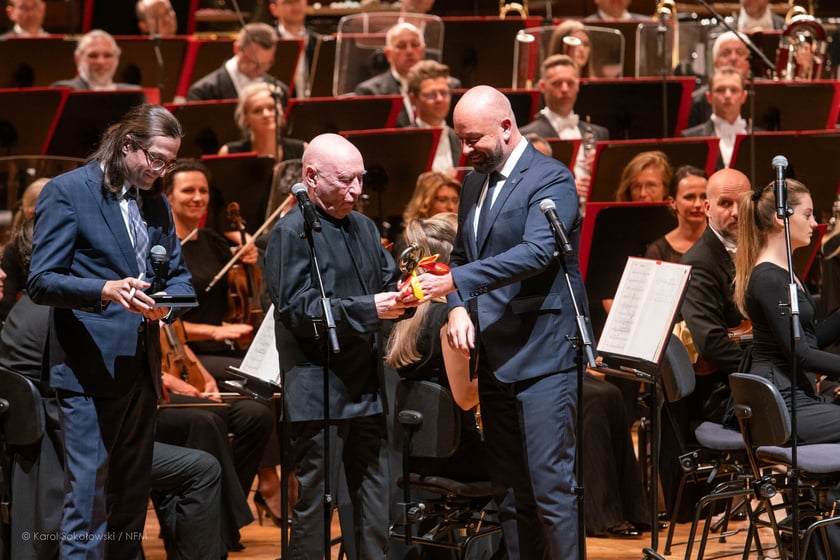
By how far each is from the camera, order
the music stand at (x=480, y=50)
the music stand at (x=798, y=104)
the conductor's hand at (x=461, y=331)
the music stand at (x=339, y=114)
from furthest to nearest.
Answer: the music stand at (x=480, y=50)
the music stand at (x=798, y=104)
the music stand at (x=339, y=114)
the conductor's hand at (x=461, y=331)

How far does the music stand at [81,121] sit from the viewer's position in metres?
6.33

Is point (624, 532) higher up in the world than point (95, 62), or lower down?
lower down

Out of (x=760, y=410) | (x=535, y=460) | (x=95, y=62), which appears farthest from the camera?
(x=95, y=62)

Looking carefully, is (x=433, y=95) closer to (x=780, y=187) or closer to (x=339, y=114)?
(x=339, y=114)

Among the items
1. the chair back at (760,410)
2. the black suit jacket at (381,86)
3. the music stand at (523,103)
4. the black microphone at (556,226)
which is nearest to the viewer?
the black microphone at (556,226)

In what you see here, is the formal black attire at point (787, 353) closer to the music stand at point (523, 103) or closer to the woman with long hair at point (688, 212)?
the woman with long hair at point (688, 212)

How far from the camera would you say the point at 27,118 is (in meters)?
6.36

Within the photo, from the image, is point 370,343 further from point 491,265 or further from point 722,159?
point 722,159

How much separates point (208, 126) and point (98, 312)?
3433 mm

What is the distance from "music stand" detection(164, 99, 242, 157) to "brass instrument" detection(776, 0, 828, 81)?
343cm

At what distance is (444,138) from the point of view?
675cm

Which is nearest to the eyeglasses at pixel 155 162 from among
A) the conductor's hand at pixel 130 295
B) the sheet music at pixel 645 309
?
the conductor's hand at pixel 130 295

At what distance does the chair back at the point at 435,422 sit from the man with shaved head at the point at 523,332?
0.27 meters

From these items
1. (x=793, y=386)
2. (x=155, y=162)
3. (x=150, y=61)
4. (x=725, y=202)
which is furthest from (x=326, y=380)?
(x=150, y=61)
